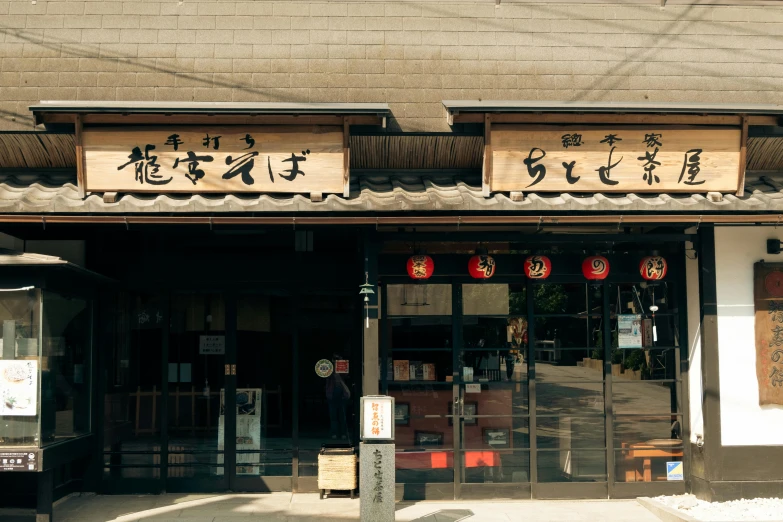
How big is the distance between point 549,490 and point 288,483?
401 centimetres

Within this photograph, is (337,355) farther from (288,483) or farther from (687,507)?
(687,507)

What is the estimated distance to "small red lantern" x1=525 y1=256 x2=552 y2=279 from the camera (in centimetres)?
1261

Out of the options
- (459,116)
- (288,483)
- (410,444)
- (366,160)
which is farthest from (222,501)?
(459,116)

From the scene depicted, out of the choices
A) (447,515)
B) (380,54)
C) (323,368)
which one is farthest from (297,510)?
(380,54)

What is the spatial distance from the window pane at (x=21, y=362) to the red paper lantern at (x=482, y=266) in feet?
19.6

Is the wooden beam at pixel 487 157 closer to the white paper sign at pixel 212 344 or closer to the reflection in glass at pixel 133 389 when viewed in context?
the white paper sign at pixel 212 344

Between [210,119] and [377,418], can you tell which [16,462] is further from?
[210,119]

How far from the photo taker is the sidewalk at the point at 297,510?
11680mm

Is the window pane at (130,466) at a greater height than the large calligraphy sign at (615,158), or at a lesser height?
lesser

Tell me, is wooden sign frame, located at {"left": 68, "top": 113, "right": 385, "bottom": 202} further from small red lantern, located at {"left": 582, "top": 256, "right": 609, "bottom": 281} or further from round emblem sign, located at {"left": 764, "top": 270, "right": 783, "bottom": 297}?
round emblem sign, located at {"left": 764, "top": 270, "right": 783, "bottom": 297}

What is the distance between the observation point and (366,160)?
1259cm

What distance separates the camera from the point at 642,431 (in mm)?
12938

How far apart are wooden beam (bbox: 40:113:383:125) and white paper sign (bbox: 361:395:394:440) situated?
384cm

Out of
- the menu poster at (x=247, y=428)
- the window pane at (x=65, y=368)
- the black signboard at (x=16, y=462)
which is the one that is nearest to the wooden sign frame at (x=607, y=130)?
the menu poster at (x=247, y=428)
